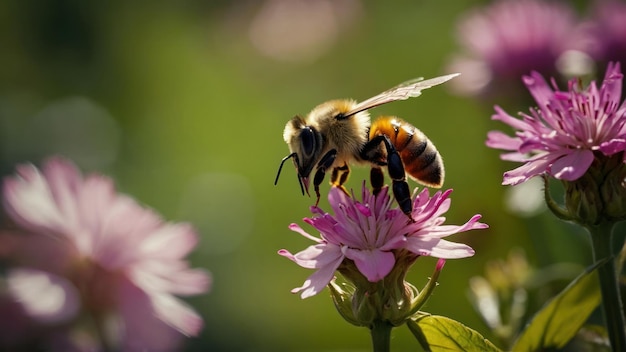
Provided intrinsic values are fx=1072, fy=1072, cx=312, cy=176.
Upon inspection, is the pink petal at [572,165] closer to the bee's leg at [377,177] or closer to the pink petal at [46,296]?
the bee's leg at [377,177]

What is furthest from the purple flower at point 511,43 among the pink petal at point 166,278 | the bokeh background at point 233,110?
the pink petal at point 166,278

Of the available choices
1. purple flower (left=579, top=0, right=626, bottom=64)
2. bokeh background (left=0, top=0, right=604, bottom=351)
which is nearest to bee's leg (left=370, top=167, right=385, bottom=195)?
purple flower (left=579, top=0, right=626, bottom=64)

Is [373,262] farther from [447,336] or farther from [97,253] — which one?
[97,253]

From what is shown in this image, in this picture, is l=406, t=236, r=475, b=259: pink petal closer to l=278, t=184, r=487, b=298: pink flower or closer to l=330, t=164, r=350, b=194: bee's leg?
l=278, t=184, r=487, b=298: pink flower

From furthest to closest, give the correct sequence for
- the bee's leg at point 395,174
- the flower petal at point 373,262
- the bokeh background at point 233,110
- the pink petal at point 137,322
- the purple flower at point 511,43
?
the bokeh background at point 233,110, the purple flower at point 511,43, the pink petal at point 137,322, the bee's leg at point 395,174, the flower petal at point 373,262

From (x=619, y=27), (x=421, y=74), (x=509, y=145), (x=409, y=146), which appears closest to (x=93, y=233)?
(x=409, y=146)

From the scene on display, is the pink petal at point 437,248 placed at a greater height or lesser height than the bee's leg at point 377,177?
lesser
